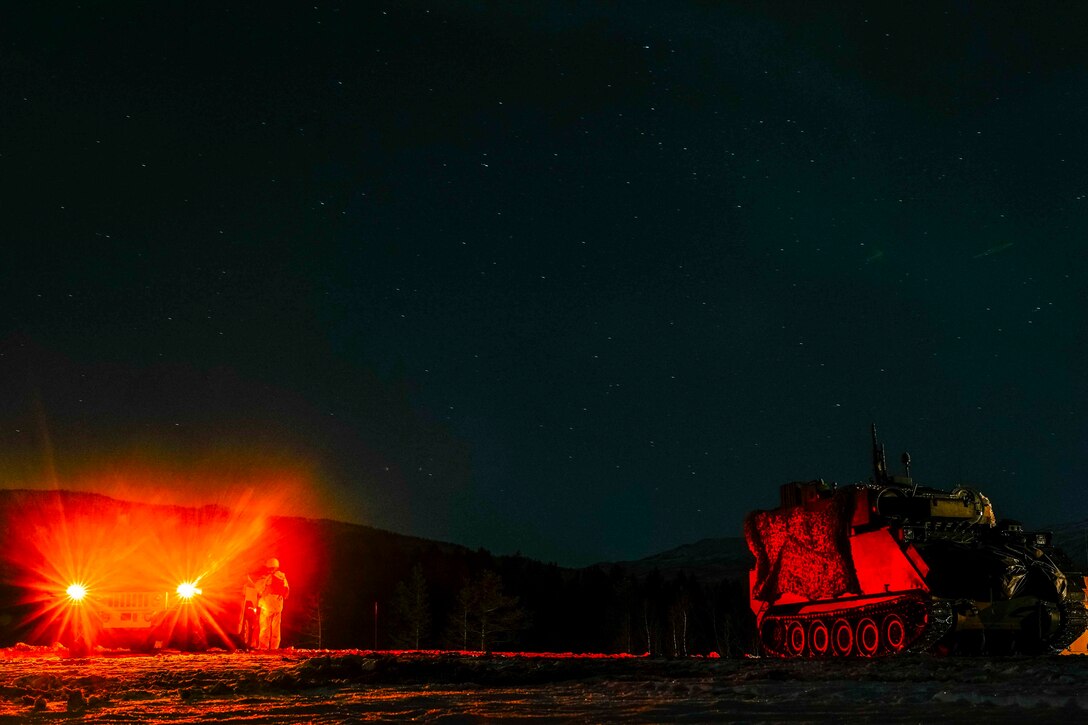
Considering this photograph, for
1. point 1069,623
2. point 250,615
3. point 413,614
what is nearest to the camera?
point 1069,623

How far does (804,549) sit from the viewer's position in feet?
89.1

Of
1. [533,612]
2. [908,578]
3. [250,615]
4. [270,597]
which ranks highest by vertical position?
[533,612]

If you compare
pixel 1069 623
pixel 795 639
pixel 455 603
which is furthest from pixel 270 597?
pixel 455 603

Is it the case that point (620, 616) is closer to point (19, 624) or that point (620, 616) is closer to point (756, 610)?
point (19, 624)

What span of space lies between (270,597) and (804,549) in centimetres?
1604

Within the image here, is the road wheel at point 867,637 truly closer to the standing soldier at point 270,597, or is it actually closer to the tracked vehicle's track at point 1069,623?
the tracked vehicle's track at point 1069,623

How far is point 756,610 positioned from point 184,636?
17714 mm

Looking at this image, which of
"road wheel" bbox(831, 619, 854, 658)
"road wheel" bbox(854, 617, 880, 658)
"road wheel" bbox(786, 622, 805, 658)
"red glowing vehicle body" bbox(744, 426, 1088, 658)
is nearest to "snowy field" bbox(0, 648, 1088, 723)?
"red glowing vehicle body" bbox(744, 426, 1088, 658)

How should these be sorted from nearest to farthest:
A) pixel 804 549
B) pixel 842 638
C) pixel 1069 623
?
1. pixel 1069 623
2. pixel 842 638
3. pixel 804 549

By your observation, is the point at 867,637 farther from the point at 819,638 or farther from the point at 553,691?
the point at 553,691

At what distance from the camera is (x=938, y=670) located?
47.8ft

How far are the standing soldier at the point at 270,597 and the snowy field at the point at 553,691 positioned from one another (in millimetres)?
11812

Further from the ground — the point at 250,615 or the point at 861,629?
the point at 250,615

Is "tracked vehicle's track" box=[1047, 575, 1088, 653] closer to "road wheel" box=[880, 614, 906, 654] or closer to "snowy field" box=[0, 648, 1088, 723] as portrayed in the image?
"road wheel" box=[880, 614, 906, 654]
